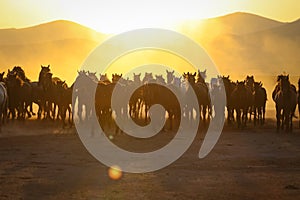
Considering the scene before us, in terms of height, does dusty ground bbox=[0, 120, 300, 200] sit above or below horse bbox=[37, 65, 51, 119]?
below

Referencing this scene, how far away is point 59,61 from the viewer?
6944 inches

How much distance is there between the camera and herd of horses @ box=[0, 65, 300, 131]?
31.4 metres

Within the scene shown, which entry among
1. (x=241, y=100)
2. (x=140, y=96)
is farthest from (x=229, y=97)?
(x=140, y=96)

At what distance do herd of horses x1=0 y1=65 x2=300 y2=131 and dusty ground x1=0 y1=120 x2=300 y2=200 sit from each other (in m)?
8.95

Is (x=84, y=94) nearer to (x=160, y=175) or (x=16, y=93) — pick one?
(x=16, y=93)

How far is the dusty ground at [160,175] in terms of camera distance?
39.6ft

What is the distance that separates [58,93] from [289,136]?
14895 mm

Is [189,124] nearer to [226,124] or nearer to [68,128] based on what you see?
[226,124]

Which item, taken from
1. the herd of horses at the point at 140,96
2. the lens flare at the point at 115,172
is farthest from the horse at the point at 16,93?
the lens flare at the point at 115,172

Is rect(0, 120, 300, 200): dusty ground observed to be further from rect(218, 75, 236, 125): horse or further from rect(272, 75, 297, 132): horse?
rect(218, 75, 236, 125): horse

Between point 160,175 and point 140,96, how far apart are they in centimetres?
2396

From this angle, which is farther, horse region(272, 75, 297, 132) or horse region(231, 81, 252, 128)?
horse region(231, 81, 252, 128)

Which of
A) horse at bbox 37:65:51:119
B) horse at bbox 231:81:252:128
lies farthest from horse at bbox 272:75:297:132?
horse at bbox 37:65:51:119

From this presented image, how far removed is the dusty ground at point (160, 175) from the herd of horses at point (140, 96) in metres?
8.95
